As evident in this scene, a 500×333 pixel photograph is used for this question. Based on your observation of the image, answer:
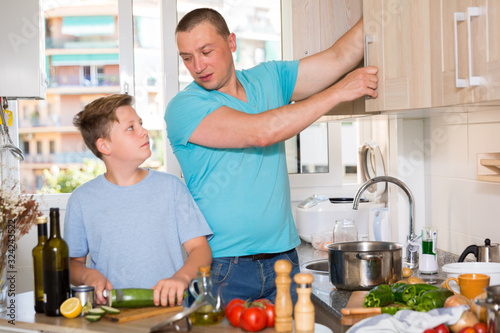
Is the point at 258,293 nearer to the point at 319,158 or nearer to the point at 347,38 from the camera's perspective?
the point at 347,38

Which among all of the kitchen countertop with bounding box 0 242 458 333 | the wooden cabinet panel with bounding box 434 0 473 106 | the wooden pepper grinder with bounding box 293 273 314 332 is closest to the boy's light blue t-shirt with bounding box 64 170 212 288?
the kitchen countertop with bounding box 0 242 458 333

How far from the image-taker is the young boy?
1767mm

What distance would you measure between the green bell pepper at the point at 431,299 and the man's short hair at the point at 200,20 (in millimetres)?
1012

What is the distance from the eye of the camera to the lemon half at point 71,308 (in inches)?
56.1

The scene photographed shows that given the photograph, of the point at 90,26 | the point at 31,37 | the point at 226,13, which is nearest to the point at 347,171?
the point at 226,13

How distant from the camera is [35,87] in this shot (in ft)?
9.21

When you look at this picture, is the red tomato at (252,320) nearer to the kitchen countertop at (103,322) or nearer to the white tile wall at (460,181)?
the kitchen countertop at (103,322)

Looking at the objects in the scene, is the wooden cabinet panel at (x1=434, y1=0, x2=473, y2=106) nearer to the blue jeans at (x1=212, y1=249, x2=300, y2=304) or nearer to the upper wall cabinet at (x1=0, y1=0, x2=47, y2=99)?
the blue jeans at (x1=212, y1=249, x2=300, y2=304)

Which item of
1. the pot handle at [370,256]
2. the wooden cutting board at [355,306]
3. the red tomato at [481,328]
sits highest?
the pot handle at [370,256]

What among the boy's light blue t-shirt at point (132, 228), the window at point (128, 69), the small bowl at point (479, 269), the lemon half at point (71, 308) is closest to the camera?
the lemon half at point (71, 308)

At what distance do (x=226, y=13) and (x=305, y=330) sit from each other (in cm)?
251

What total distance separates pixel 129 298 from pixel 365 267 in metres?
0.73

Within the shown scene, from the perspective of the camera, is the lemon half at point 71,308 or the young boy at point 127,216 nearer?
the lemon half at point 71,308

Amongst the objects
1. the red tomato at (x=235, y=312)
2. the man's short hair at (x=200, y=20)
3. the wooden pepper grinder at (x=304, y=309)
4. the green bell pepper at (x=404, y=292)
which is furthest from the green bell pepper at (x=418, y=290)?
the man's short hair at (x=200, y=20)
